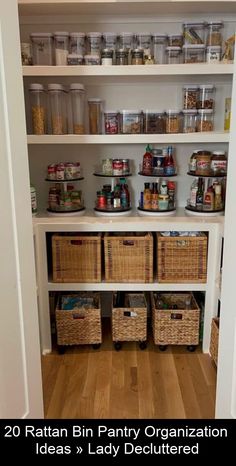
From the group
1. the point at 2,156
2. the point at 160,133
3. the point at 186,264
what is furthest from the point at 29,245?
the point at 160,133

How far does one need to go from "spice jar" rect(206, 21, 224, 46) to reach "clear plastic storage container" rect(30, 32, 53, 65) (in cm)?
90

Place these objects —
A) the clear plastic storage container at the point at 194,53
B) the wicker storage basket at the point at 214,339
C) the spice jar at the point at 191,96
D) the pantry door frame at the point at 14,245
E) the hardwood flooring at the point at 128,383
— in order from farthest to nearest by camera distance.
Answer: the spice jar at the point at 191,96 → the clear plastic storage container at the point at 194,53 → the wicker storage basket at the point at 214,339 → the hardwood flooring at the point at 128,383 → the pantry door frame at the point at 14,245

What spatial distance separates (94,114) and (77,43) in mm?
396

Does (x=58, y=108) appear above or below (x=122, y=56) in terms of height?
below

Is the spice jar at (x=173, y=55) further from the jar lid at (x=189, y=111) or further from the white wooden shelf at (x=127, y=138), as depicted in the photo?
the white wooden shelf at (x=127, y=138)

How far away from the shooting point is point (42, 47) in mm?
2355

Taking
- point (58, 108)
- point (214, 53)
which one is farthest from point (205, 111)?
point (58, 108)

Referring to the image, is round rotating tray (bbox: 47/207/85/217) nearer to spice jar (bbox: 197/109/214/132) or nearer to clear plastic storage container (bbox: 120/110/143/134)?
clear plastic storage container (bbox: 120/110/143/134)

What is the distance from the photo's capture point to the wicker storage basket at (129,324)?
2.35 metres

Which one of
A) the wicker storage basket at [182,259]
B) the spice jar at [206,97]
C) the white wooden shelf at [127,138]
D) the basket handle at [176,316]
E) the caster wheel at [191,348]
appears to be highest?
the spice jar at [206,97]

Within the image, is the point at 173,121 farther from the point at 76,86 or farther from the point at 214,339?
the point at 214,339

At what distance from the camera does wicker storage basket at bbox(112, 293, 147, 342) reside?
2350mm

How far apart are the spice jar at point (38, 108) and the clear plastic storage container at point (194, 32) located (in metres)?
0.87

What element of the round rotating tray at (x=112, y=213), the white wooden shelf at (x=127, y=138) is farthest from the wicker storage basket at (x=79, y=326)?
the white wooden shelf at (x=127, y=138)
